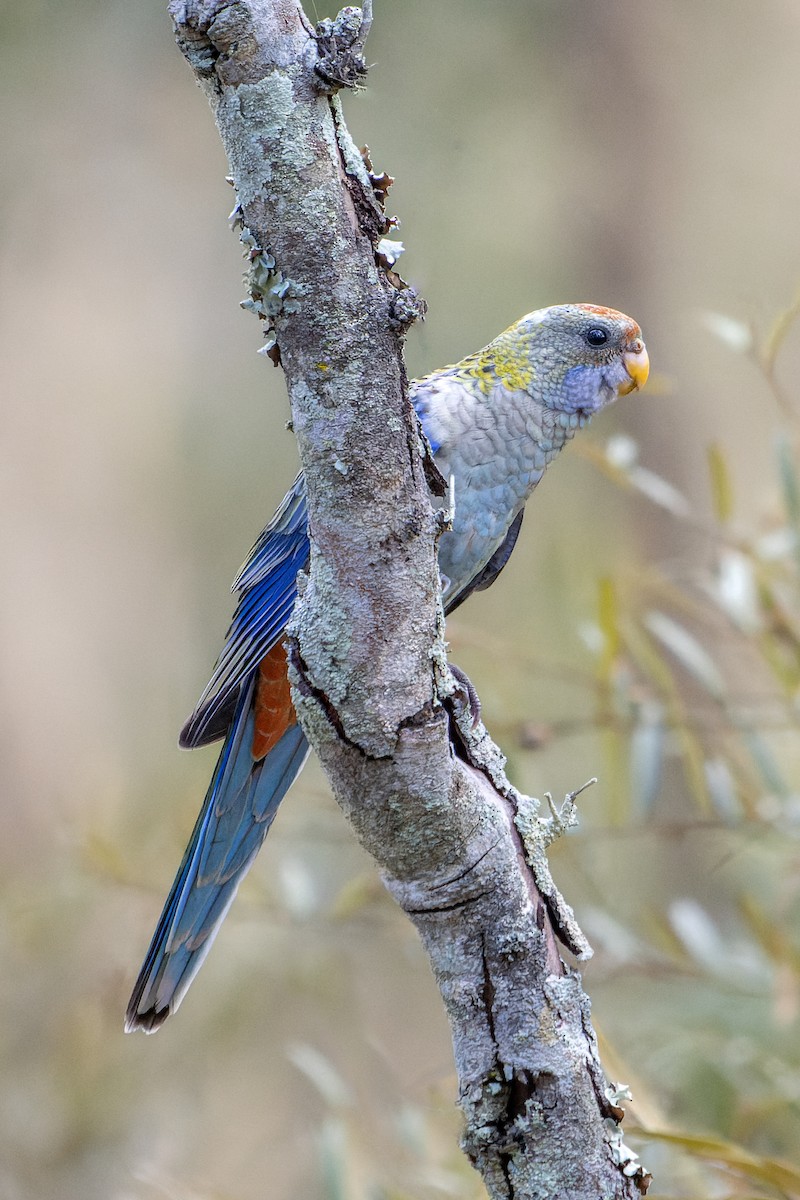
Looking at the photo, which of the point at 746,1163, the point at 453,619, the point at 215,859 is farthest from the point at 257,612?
the point at 453,619

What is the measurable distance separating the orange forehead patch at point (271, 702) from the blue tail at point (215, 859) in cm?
2

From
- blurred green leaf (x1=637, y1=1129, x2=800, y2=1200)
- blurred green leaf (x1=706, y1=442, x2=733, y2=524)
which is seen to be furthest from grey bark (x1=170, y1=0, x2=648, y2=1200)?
blurred green leaf (x1=706, y1=442, x2=733, y2=524)

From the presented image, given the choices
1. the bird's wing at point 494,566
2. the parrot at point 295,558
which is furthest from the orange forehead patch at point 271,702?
the bird's wing at point 494,566

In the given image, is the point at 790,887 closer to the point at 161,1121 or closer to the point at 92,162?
the point at 161,1121

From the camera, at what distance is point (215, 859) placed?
6.92 ft

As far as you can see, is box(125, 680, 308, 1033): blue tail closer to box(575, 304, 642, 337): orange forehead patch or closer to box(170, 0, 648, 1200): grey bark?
box(170, 0, 648, 1200): grey bark

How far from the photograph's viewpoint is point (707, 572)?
2.65 meters

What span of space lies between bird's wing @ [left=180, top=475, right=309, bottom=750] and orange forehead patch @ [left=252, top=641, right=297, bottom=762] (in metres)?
0.03

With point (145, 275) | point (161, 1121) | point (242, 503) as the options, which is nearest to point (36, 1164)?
point (161, 1121)

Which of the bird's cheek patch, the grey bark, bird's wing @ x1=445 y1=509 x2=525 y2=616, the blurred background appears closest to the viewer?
the grey bark

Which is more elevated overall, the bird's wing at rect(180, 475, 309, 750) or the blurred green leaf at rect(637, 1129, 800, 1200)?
the bird's wing at rect(180, 475, 309, 750)

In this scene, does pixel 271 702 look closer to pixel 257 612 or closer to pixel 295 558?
pixel 257 612

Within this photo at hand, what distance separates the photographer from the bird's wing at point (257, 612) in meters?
2.03

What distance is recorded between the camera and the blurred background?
2580 millimetres
